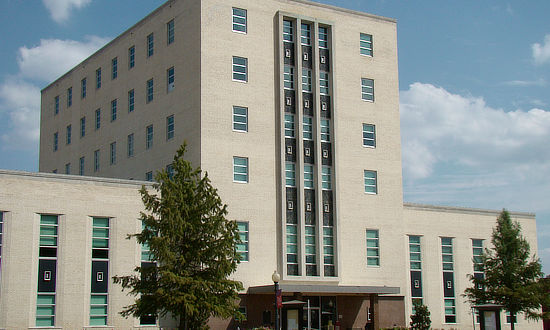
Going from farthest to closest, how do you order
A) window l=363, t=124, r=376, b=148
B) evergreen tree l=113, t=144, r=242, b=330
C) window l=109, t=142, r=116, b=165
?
window l=109, t=142, r=116, b=165, window l=363, t=124, r=376, b=148, evergreen tree l=113, t=144, r=242, b=330

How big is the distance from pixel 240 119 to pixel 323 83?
22.0 ft

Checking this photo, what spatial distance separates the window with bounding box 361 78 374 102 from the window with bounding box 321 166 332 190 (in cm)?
606

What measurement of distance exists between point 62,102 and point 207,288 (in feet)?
122

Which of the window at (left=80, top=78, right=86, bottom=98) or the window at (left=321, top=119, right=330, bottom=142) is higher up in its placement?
the window at (left=80, top=78, right=86, bottom=98)

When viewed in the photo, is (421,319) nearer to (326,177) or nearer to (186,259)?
(326,177)

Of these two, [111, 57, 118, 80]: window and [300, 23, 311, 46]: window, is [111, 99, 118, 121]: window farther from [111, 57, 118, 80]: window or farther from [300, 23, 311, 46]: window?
[300, 23, 311, 46]: window

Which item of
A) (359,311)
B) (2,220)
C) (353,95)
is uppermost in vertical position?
(353,95)

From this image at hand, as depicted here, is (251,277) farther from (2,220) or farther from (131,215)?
(2,220)

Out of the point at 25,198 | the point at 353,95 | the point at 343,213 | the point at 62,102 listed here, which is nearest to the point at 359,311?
the point at 343,213

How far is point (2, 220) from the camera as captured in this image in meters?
41.0

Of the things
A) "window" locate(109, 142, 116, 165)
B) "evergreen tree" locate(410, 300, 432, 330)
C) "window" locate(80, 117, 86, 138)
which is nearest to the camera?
"evergreen tree" locate(410, 300, 432, 330)

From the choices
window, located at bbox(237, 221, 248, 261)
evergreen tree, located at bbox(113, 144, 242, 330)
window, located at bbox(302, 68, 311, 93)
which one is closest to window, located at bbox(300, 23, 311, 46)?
window, located at bbox(302, 68, 311, 93)

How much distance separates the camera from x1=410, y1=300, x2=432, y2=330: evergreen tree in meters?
51.9

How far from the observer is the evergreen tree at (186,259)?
109 ft
